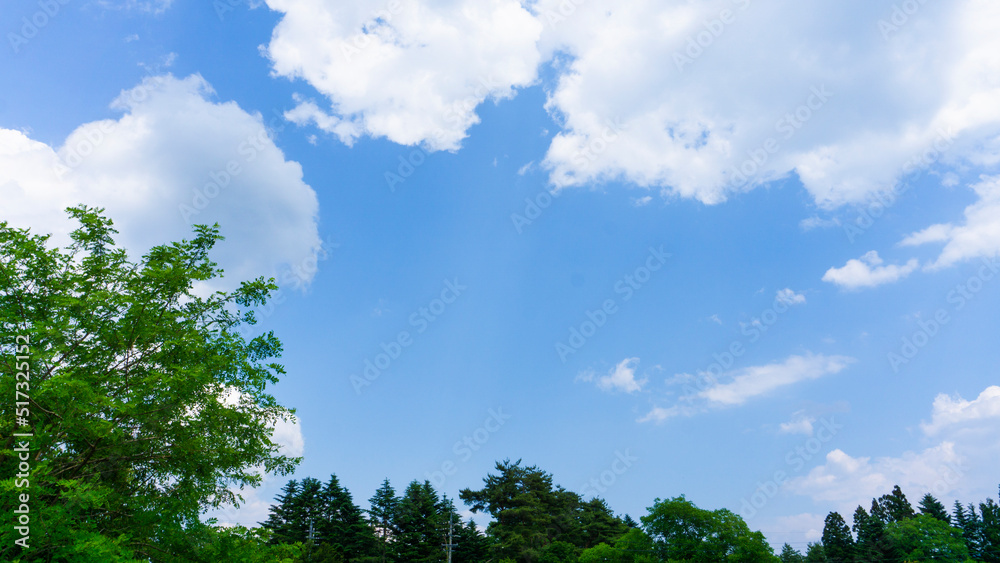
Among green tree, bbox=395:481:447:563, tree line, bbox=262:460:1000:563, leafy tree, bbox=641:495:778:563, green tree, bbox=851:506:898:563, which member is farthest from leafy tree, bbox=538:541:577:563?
green tree, bbox=851:506:898:563

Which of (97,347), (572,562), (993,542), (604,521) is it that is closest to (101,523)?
(97,347)

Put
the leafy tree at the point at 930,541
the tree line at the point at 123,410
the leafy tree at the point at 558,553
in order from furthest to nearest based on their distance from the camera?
the leafy tree at the point at 558,553 → the leafy tree at the point at 930,541 → the tree line at the point at 123,410

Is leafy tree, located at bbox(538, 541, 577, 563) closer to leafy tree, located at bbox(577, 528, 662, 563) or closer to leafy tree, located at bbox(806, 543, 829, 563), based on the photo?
leafy tree, located at bbox(577, 528, 662, 563)

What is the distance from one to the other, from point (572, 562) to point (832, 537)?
5305 centimetres

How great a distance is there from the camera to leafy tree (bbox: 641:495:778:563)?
4231 cm

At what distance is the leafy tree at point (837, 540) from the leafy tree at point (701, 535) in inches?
1763

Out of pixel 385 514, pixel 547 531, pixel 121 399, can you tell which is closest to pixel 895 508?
pixel 547 531

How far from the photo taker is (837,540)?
83.8 m

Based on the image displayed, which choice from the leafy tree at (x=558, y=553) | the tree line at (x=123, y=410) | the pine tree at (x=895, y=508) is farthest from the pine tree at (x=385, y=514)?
the pine tree at (x=895, y=508)

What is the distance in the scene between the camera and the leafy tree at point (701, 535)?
42.3m

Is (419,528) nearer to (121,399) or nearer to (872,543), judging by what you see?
(121,399)

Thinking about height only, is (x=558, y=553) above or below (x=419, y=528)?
below

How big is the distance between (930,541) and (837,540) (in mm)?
27865

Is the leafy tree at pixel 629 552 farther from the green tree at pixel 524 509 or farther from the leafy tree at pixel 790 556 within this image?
the leafy tree at pixel 790 556
